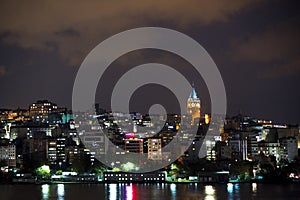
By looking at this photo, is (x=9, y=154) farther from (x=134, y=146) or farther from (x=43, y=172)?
(x=134, y=146)

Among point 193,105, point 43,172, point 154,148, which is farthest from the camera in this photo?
point 193,105

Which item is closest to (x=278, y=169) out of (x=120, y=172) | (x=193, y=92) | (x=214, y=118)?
(x=120, y=172)

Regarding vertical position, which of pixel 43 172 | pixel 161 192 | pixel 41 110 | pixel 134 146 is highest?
pixel 41 110

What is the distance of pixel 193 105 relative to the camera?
5741cm

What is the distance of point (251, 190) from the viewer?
28.8 meters

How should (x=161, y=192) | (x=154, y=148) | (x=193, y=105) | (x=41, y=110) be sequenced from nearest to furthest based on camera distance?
(x=161, y=192), (x=154, y=148), (x=41, y=110), (x=193, y=105)

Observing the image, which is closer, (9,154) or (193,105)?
(9,154)

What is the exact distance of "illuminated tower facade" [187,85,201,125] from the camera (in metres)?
56.4

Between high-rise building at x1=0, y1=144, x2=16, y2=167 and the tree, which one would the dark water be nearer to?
the tree

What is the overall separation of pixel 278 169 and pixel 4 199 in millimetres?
15655

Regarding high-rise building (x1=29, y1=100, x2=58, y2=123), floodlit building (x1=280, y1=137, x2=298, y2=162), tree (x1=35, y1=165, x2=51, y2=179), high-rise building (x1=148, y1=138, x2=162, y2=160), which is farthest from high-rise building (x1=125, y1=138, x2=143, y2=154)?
high-rise building (x1=29, y1=100, x2=58, y2=123)

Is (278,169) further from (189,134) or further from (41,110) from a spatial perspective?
(41,110)

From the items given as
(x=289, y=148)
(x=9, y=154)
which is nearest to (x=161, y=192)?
(x=289, y=148)

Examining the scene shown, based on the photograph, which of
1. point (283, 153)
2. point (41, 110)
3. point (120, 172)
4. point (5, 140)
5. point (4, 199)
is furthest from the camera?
point (41, 110)
